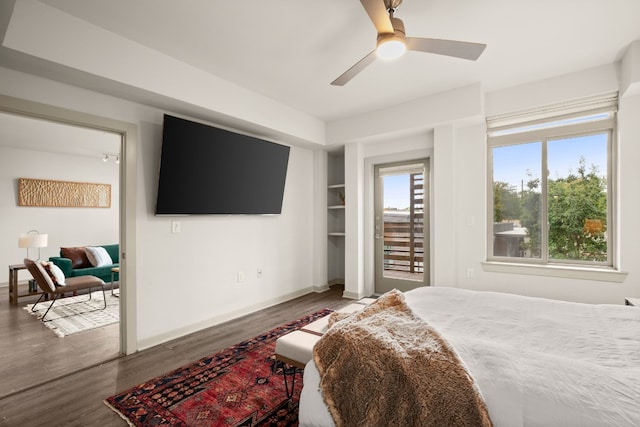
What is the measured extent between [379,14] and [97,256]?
5.78 metres

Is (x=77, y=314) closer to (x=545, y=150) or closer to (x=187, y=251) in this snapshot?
(x=187, y=251)

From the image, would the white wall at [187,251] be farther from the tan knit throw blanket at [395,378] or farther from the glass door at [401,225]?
the tan knit throw blanket at [395,378]

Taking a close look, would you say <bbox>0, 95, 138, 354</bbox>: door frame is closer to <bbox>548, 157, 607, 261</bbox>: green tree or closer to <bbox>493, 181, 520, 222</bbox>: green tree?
<bbox>493, 181, 520, 222</bbox>: green tree

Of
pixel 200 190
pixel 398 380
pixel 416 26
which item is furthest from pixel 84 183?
pixel 398 380

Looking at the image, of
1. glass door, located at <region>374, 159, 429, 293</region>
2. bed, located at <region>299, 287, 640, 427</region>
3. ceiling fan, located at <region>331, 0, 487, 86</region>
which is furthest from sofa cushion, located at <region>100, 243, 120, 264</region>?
ceiling fan, located at <region>331, 0, 487, 86</region>

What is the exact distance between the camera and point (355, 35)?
239cm

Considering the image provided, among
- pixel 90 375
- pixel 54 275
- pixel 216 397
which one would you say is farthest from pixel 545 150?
pixel 54 275

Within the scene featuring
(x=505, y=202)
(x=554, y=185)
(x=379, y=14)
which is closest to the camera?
(x=379, y=14)

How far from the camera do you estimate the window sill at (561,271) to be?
286 cm

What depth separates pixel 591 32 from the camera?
7.85 ft

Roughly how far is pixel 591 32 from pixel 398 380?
298cm

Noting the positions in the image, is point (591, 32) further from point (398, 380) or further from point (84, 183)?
point (84, 183)

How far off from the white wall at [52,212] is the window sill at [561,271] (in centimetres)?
653

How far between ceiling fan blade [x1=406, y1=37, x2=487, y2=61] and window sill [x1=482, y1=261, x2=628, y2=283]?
2339 millimetres
